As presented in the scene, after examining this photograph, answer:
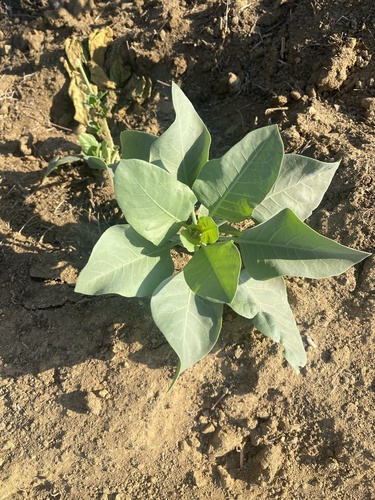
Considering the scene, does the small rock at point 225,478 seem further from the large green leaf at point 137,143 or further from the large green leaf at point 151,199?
the large green leaf at point 137,143

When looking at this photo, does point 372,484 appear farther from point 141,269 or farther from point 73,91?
point 73,91

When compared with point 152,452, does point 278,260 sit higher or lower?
higher

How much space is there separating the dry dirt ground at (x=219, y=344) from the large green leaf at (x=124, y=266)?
0.33 m

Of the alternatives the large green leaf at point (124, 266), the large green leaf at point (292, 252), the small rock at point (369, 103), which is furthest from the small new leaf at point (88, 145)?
the small rock at point (369, 103)

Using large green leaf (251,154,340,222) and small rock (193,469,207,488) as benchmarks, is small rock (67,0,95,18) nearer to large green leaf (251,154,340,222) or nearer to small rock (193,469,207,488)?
large green leaf (251,154,340,222)

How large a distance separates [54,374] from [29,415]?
0.20 m

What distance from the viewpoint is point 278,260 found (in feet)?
5.59

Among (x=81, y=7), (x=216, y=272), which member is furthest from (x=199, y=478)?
Result: (x=81, y=7)

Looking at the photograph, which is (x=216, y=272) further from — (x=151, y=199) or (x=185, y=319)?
(x=151, y=199)

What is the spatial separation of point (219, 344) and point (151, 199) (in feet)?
2.50

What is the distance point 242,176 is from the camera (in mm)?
1750

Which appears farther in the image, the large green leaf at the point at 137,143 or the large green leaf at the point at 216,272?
the large green leaf at the point at 137,143

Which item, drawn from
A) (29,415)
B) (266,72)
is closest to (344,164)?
(266,72)

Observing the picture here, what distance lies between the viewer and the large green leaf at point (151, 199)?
159cm
